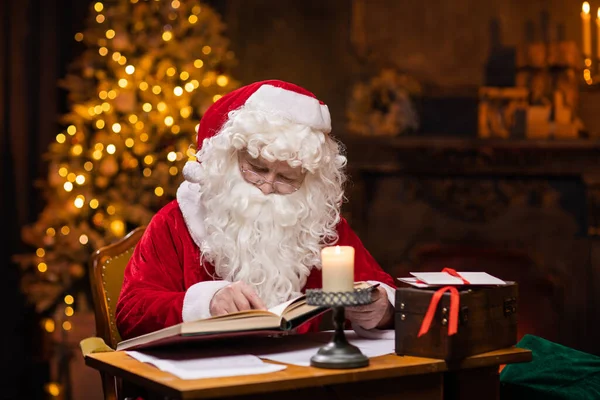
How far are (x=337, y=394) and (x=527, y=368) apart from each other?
842mm

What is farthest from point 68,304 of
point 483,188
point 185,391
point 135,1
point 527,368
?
point 185,391

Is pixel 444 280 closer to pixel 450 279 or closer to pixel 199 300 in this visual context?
pixel 450 279

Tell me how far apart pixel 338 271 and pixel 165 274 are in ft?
3.19

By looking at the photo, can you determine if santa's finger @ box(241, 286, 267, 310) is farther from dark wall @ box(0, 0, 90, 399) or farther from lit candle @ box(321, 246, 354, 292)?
dark wall @ box(0, 0, 90, 399)

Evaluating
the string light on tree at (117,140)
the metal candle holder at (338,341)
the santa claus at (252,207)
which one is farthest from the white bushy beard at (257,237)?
the string light on tree at (117,140)

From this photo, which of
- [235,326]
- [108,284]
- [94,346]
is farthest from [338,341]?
[108,284]

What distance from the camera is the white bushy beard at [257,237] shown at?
8.55ft

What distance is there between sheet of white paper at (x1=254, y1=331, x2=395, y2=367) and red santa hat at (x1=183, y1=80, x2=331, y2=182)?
29.1 inches

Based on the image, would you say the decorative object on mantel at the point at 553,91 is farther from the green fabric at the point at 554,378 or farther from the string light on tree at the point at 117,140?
the green fabric at the point at 554,378

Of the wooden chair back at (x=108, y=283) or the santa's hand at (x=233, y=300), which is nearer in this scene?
the santa's hand at (x=233, y=300)

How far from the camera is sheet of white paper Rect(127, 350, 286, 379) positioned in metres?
1.69

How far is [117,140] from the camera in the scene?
185 inches

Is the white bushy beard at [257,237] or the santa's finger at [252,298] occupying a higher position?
the white bushy beard at [257,237]

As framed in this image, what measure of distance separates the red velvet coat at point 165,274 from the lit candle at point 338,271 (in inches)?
27.4
